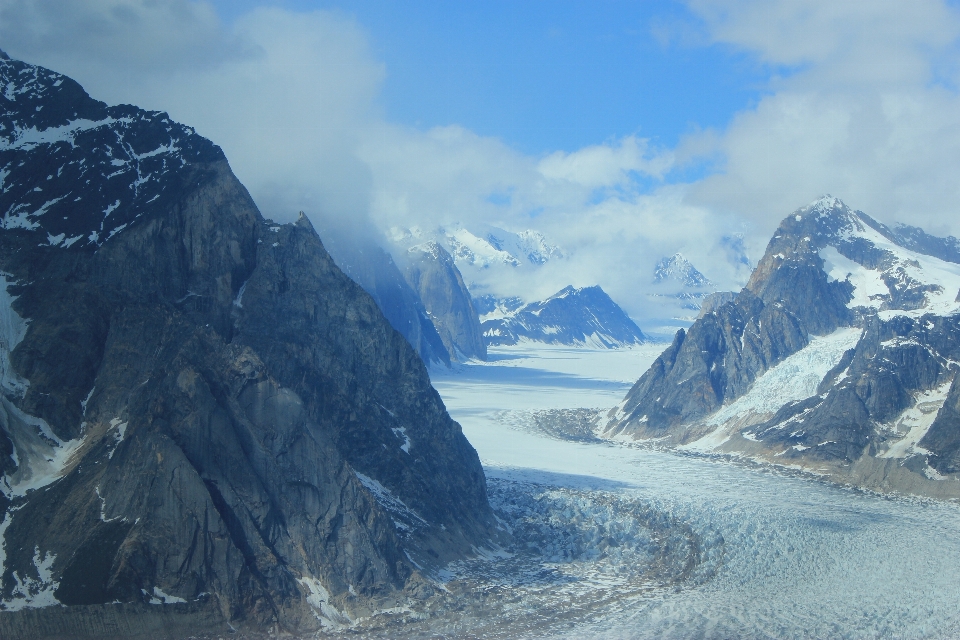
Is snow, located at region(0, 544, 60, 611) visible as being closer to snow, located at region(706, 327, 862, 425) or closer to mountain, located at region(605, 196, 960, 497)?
mountain, located at region(605, 196, 960, 497)

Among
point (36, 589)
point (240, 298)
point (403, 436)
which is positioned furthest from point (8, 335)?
point (403, 436)

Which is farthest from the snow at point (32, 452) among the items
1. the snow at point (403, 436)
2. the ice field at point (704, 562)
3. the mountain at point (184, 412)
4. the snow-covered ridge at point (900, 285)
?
the snow-covered ridge at point (900, 285)

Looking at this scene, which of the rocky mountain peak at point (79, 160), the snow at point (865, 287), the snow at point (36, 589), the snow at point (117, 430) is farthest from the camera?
the snow at point (865, 287)

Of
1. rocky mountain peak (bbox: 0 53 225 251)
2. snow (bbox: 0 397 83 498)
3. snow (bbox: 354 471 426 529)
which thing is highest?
rocky mountain peak (bbox: 0 53 225 251)

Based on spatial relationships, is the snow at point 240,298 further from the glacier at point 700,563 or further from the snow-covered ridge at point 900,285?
the snow-covered ridge at point 900,285

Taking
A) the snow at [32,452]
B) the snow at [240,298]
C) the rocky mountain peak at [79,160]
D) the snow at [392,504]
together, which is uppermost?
the rocky mountain peak at [79,160]

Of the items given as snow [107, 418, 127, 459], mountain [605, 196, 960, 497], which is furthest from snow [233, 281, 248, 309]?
mountain [605, 196, 960, 497]

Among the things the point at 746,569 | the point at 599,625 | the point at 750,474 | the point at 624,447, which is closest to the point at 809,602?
the point at 746,569
